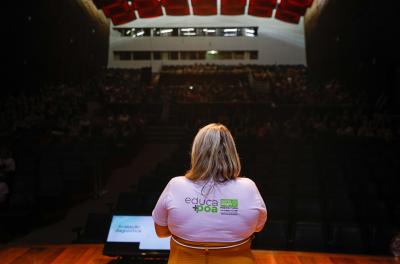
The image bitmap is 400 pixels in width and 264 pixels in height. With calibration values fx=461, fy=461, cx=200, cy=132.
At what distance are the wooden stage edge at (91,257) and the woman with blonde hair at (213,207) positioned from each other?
8.12 feet

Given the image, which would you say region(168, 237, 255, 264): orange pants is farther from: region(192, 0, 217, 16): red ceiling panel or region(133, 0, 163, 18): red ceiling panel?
region(192, 0, 217, 16): red ceiling panel

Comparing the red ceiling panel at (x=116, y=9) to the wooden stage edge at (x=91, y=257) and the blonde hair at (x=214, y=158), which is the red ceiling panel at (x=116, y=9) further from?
the blonde hair at (x=214, y=158)

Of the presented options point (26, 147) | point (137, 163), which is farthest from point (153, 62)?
point (26, 147)

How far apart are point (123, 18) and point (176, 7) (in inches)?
106

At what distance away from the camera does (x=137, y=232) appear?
11.8 feet

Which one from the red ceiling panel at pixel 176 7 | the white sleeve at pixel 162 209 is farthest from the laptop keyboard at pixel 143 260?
the red ceiling panel at pixel 176 7

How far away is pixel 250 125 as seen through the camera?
1416cm

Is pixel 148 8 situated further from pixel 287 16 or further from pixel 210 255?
pixel 210 255

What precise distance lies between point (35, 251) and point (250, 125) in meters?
10.3

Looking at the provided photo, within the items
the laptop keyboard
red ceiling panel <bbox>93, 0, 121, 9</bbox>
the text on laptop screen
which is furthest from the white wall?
the laptop keyboard

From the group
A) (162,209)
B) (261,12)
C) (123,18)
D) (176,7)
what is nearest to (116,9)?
(123,18)

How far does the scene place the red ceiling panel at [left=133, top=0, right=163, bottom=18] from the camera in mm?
21572

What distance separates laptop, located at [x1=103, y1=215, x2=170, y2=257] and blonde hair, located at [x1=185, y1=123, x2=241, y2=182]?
1.79 m

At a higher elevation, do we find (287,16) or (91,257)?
(287,16)
